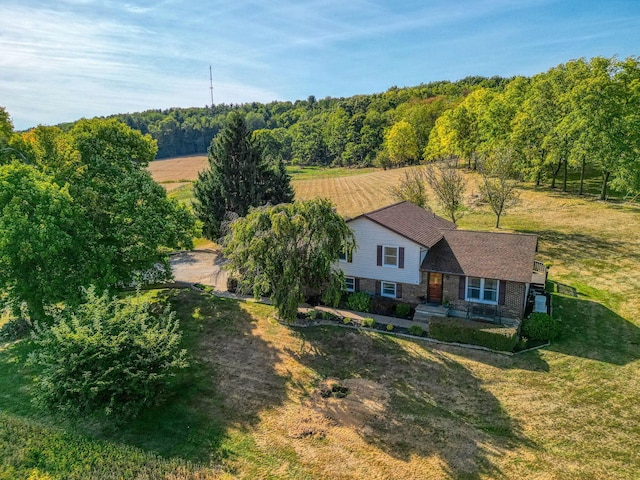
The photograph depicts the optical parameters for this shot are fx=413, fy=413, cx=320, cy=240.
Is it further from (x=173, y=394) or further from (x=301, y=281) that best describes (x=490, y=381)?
(x=173, y=394)

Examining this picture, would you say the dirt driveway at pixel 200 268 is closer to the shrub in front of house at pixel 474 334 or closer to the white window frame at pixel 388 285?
the white window frame at pixel 388 285

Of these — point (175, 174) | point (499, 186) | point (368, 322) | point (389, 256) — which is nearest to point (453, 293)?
point (389, 256)

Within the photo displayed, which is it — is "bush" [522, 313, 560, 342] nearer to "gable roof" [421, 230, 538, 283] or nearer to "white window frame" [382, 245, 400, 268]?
"gable roof" [421, 230, 538, 283]

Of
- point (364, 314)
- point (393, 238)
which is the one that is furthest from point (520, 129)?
point (364, 314)

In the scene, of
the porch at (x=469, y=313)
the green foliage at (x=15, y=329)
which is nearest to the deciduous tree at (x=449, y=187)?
the porch at (x=469, y=313)

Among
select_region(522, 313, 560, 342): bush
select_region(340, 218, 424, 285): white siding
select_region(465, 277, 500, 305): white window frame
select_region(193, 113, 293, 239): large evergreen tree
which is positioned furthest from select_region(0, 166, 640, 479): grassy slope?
select_region(193, 113, 293, 239): large evergreen tree

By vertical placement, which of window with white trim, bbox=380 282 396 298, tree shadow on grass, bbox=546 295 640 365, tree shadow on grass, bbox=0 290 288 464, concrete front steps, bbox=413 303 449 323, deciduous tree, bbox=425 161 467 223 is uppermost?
deciduous tree, bbox=425 161 467 223
